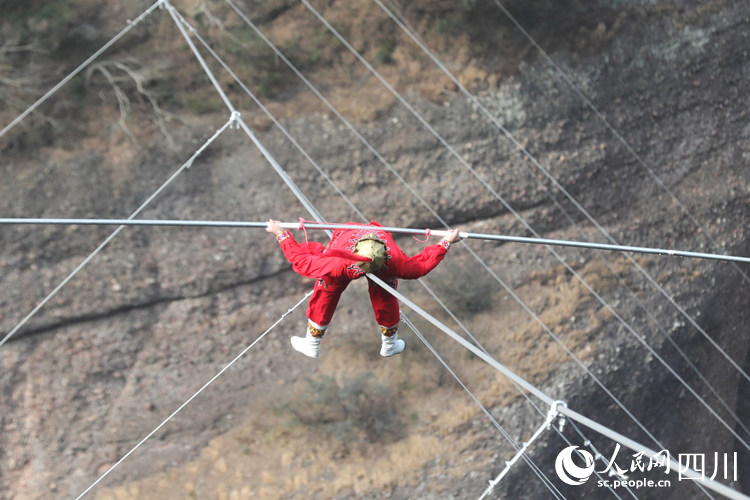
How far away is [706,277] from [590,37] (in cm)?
416

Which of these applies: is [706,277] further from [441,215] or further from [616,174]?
[441,215]

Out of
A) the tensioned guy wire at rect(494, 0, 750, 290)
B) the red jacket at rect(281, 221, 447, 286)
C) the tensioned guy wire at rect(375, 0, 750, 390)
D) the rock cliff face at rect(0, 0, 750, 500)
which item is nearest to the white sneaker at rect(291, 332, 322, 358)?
the red jacket at rect(281, 221, 447, 286)

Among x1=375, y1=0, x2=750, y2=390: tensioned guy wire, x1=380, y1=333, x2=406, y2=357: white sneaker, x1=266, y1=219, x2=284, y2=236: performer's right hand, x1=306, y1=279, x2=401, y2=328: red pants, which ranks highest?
x1=375, y1=0, x2=750, y2=390: tensioned guy wire

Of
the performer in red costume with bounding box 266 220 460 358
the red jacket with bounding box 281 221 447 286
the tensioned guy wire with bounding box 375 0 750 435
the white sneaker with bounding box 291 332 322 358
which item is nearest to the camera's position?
the performer in red costume with bounding box 266 220 460 358

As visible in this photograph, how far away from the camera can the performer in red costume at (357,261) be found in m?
4.47

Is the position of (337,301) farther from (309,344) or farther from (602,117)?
(602,117)

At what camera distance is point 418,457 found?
888cm

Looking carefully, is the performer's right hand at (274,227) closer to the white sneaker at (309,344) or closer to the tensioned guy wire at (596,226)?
the white sneaker at (309,344)

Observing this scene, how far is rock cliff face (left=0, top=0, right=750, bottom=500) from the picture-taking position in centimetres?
931

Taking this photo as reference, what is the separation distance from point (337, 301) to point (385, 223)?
539cm

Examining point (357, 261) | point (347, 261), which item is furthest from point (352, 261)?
point (357, 261)

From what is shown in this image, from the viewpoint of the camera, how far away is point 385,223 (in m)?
10.5

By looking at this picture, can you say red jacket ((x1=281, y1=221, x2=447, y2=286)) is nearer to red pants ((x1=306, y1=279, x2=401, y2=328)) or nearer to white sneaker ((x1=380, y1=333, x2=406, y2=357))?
red pants ((x1=306, y1=279, x2=401, y2=328))

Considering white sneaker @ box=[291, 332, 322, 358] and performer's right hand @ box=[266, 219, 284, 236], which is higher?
performer's right hand @ box=[266, 219, 284, 236]
